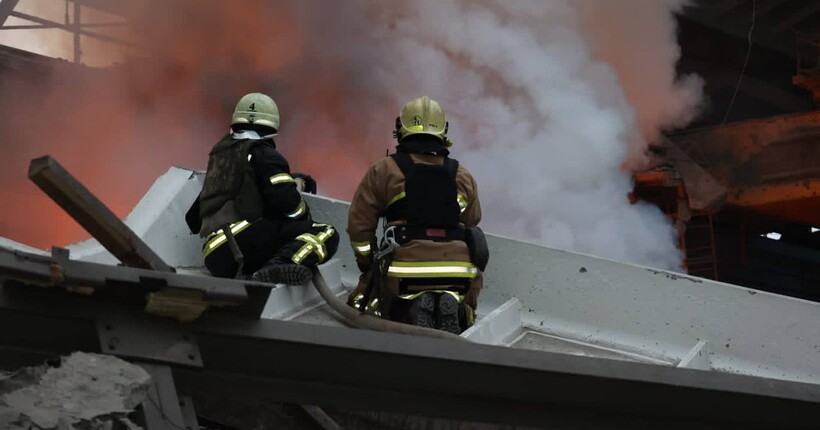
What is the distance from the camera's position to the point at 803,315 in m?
5.34

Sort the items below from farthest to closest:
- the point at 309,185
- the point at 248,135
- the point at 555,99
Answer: the point at 555,99 < the point at 309,185 < the point at 248,135

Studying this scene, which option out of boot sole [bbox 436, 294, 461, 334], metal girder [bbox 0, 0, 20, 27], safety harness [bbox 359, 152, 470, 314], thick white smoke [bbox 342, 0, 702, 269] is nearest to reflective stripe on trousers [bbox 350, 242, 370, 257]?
safety harness [bbox 359, 152, 470, 314]

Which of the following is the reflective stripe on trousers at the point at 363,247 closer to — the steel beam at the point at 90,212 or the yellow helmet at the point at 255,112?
the yellow helmet at the point at 255,112

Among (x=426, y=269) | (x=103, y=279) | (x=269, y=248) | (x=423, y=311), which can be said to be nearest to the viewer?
(x=103, y=279)

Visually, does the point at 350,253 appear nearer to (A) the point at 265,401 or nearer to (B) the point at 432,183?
(B) the point at 432,183

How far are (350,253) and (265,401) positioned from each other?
3412 mm

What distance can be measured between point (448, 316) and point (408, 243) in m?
0.38

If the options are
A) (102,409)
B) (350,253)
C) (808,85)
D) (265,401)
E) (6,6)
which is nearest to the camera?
(102,409)

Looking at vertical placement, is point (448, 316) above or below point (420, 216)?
below

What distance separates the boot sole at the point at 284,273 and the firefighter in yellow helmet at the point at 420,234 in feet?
0.90

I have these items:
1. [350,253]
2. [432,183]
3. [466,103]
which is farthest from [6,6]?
[432,183]

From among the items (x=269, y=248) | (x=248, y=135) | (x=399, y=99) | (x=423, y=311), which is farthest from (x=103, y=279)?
(x=399, y=99)

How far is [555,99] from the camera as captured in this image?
32.8 ft

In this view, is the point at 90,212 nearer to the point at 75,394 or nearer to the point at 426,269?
the point at 75,394
